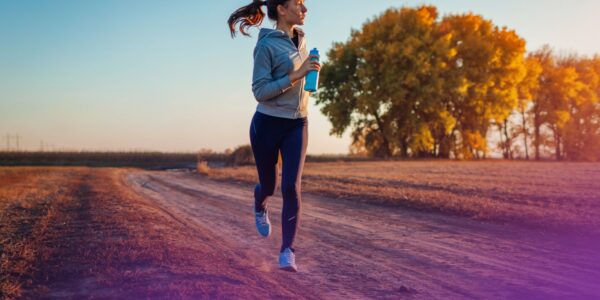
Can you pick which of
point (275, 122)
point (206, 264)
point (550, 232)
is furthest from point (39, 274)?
point (550, 232)

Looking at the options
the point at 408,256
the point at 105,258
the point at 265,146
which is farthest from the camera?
the point at 408,256

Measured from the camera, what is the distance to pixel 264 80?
165 inches

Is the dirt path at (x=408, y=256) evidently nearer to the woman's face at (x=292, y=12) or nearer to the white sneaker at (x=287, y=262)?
the white sneaker at (x=287, y=262)

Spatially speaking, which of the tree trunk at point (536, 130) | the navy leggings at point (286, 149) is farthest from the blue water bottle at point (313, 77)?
the tree trunk at point (536, 130)

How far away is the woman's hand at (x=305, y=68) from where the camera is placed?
3961mm

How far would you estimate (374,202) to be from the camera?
11.1 m

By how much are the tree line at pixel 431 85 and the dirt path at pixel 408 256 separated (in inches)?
1165

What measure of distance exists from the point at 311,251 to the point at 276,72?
226 cm

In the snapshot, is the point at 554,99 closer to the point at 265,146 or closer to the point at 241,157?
the point at 241,157

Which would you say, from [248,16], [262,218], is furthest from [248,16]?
[262,218]

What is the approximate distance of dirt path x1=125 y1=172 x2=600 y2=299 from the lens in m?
4.09

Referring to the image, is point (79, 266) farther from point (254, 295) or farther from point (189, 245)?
point (254, 295)

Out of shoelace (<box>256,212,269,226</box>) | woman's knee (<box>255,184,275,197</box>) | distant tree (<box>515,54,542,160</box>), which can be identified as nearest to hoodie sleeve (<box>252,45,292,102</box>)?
woman's knee (<box>255,184,275,197</box>)

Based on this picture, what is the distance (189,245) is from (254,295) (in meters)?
1.95
